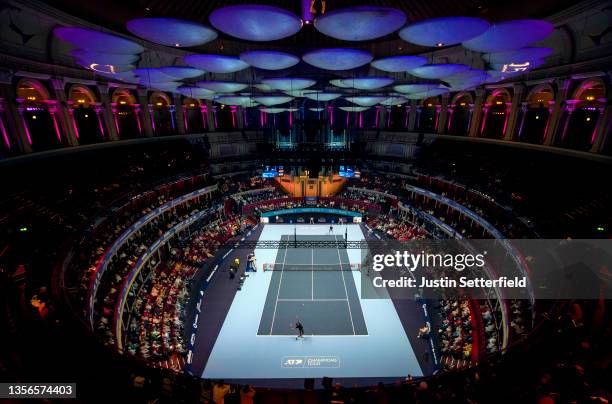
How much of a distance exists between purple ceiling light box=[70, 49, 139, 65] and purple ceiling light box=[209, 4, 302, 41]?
15.3 feet

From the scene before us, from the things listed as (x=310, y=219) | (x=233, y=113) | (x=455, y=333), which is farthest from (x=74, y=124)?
(x=455, y=333)

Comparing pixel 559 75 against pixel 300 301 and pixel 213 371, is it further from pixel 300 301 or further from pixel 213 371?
pixel 213 371

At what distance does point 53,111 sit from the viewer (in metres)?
19.1

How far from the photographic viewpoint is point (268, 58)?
9.72 meters

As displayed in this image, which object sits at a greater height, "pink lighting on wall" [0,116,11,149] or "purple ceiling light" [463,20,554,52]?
"purple ceiling light" [463,20,554,52]

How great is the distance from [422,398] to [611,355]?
502cm

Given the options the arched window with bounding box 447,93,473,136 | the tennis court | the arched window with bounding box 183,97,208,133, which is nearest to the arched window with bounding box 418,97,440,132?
the arched window with bounding box 447,93,473,136

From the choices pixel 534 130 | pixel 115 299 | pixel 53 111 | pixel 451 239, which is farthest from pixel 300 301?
pixel 534 130

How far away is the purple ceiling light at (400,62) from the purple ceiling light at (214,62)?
15.2 ft

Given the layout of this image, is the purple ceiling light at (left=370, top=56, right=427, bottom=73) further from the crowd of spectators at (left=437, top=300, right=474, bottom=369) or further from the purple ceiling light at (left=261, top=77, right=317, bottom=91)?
the crowd of spectators at (left=437, top=300, right=474, bottom=369)

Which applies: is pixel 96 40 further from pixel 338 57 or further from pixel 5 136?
pixel 5 136

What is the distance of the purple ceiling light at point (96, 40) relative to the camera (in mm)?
7163

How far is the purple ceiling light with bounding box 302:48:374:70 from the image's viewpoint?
344 inches

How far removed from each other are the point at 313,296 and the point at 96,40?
18195 millimetres
